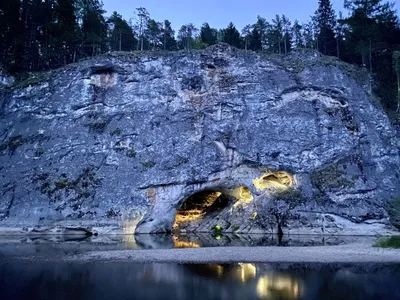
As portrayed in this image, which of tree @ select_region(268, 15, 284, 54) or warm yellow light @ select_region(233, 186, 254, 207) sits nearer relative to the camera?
warm yellow light @ select_region(233, 186, 254, 207)

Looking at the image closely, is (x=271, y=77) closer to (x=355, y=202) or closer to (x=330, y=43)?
(x=355, y=202)

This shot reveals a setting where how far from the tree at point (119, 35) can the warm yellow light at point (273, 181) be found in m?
34.1

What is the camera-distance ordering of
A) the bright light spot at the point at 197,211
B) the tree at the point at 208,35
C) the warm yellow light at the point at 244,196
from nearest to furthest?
the warm yellow light at the point at 244,196 < the bright light spot at the point at 197,211 < the tree at the point at 208,35

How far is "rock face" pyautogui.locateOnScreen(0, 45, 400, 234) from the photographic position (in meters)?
36.3

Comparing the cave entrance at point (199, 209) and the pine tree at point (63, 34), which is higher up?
the pine tree at point (63, 34)

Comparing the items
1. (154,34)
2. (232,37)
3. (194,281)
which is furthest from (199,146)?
(154,34)

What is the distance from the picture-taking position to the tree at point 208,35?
7367 centimetres

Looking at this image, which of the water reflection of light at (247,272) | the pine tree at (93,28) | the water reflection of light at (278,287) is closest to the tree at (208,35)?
the pine tree at (93,28)

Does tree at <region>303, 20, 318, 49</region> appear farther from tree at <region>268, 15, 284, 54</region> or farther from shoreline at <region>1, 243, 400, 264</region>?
shoreline at <region>1, 243, 400, 264</region>

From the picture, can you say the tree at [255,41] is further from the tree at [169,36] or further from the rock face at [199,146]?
the rock face at [199,146]

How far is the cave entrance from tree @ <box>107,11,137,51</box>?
96.2ft

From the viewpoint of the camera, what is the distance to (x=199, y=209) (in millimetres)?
45906

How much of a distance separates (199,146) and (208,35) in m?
41.0

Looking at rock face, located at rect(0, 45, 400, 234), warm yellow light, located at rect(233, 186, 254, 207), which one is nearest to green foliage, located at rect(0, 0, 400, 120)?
rock face, located at rect(0, 45, 400, 234)
